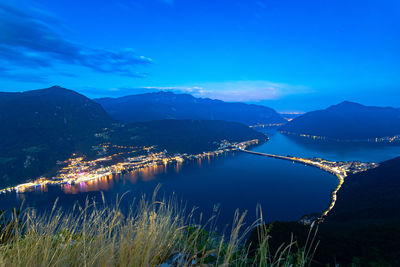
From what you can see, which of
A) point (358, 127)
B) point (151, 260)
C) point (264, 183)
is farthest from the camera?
point (358, 127)

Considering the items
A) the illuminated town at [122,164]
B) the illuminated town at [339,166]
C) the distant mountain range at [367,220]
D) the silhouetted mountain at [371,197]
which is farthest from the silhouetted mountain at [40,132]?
the illuminated town at [339,166]

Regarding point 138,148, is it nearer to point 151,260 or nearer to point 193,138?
point 193,138

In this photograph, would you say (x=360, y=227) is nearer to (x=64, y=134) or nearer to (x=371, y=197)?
(x=371, y=197)

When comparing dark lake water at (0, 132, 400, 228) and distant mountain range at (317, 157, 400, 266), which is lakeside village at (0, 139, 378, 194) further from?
distant mountain range at (317, 157, 400, 266)

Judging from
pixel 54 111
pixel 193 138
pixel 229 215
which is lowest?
pixel 229 215

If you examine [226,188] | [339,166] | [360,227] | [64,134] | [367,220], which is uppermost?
[64,134]

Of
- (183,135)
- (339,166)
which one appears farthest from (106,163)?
(339,166)

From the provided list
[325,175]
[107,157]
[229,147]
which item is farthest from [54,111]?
[325,175]

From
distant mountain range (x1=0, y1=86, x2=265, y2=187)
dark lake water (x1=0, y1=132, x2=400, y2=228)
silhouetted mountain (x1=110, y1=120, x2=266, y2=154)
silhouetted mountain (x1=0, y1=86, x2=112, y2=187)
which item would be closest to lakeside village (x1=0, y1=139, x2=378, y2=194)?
dark lake water (x1=0, y1=132, x2=400, y2=228)
